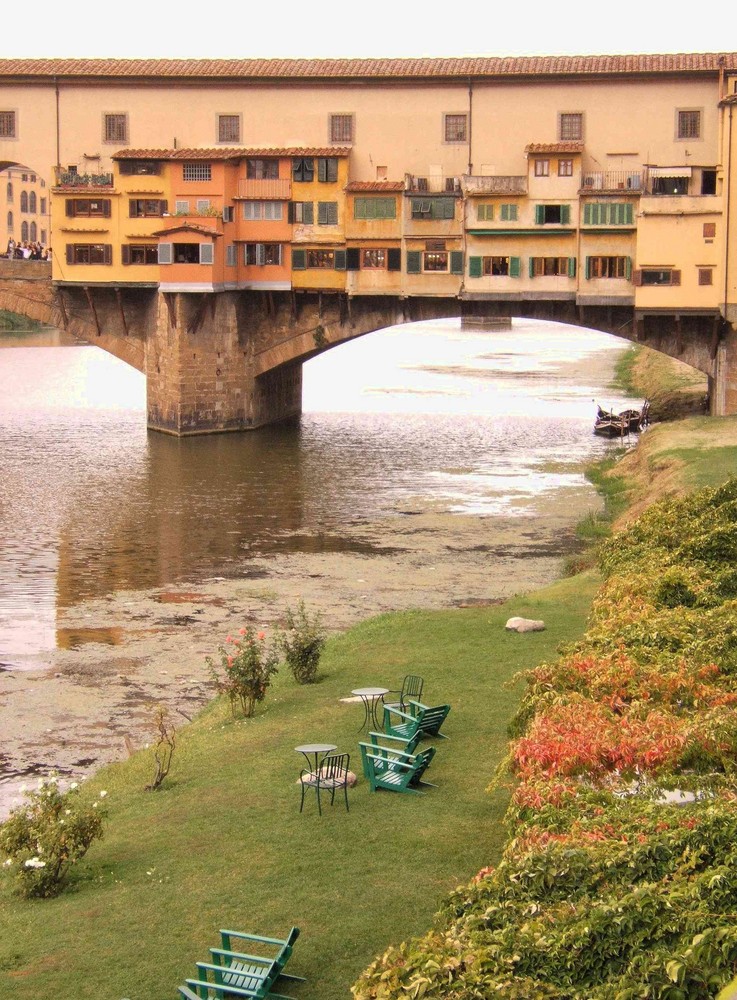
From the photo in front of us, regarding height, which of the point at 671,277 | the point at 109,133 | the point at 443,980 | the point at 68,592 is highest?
the point at 109,133

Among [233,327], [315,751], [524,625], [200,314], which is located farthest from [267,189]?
[315,751]

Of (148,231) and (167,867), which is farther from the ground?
(148,231)

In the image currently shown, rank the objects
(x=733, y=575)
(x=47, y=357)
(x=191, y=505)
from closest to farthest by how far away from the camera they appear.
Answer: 1. (x=733, y=575)
2. (x=191, y=505)
3. (x=47, y=357)

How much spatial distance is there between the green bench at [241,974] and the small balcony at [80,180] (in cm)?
5073

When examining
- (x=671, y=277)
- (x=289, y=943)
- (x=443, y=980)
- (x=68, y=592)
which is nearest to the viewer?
(x=443, y=980)

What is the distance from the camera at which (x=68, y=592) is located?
1396 inches

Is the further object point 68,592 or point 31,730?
point 68,592

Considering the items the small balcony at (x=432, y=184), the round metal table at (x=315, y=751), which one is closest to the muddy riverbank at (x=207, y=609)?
the round metal table at (x=315, y=751)

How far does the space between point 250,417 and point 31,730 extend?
131 ft

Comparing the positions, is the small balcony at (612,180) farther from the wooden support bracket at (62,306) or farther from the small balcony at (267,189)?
the wooden support bracket at (62,306)

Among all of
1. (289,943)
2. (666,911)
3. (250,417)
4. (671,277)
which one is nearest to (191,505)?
(250,417)

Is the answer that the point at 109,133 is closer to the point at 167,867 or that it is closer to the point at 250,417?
the point at 250,417

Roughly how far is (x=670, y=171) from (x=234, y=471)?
765 inches

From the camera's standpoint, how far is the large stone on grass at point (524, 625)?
27.2 meters
